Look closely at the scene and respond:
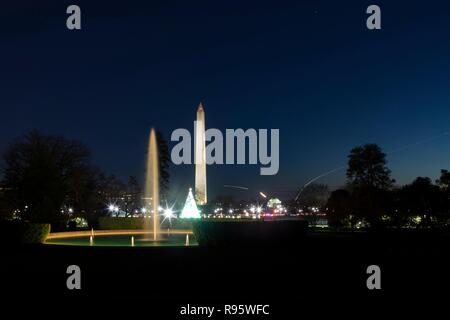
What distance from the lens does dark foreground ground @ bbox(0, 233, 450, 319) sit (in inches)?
448

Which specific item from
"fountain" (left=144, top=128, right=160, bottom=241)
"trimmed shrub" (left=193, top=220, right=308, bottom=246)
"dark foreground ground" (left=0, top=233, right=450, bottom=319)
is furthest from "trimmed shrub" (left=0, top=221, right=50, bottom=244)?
"fountain" (left=144, top=128, right=160, bottom=241)

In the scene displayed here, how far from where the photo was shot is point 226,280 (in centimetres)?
1438

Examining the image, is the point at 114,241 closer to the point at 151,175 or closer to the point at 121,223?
the point at 121,223

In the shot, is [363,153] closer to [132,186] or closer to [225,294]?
[132,186]

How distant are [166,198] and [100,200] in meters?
19.1

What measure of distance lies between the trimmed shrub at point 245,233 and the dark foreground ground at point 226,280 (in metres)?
2.75

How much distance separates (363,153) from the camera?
71625 mm

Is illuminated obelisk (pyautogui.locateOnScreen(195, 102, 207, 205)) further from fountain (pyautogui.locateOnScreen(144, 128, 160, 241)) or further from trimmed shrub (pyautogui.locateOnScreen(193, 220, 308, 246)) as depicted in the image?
trimmed shrub (pyautogui.locateOnScreen(193, 220, 308, 246))

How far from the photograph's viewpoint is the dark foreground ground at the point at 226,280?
448 inches

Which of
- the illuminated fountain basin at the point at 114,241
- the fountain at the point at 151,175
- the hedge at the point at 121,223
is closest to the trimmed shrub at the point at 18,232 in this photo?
the illuminated fountain basin at the point at 114,241

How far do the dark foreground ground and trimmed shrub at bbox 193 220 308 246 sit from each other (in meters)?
2.75

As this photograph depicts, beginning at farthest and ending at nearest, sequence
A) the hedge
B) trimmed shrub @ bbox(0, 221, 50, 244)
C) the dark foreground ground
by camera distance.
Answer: the hedge < trimmed shrub @ bbox(0, 221, 50, 244) < the dark foreground ground

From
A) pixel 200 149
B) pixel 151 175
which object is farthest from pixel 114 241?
pixel 151 175

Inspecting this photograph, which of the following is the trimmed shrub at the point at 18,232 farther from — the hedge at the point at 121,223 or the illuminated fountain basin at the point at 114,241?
the hedge at the point at 121,223
